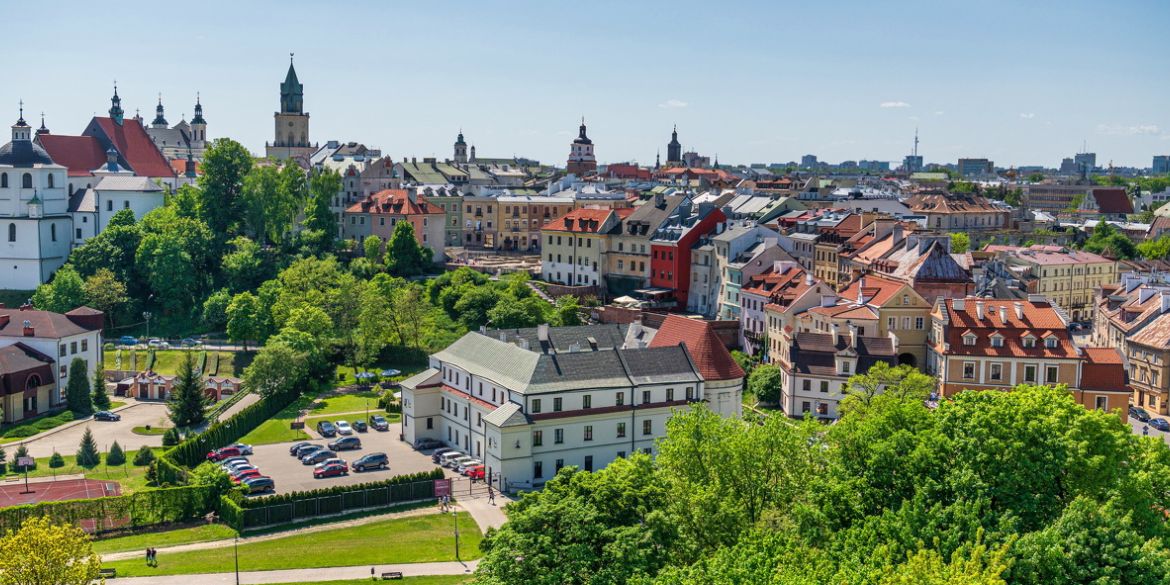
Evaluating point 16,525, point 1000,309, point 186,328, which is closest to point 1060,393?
point 1000,309

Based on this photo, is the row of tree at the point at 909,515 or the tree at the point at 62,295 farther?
the tree at the point at 62,295

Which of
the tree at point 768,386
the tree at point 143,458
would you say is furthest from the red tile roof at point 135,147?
the tree at point 768,386

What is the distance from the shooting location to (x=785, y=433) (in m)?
40.8

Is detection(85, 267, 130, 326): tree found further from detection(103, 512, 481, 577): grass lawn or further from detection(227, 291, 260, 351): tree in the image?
detection(103, 512, 481, 577): grass lawn

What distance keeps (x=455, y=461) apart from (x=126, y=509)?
665 inches

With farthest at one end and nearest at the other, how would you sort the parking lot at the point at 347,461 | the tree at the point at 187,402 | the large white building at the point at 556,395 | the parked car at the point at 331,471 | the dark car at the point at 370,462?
→ the tree at the point at 187,402 < the dark car at the point at 370,462 < the large white building at the point at 556,395 < the parked car at the point at 331,471 < the parking lot at the point at 347,461

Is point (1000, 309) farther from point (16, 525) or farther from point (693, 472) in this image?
point (16, 525)

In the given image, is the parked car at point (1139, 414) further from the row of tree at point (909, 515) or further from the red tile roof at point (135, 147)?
the red tile roof at point (135, 147)

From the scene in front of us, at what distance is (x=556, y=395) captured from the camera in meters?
57.9

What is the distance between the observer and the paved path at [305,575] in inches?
1678

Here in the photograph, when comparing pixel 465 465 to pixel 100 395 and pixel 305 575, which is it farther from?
pixel 100 395

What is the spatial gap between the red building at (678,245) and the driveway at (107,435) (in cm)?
4284

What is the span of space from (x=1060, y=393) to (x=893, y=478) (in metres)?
7.59

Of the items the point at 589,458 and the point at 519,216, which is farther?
the point at 519,216
